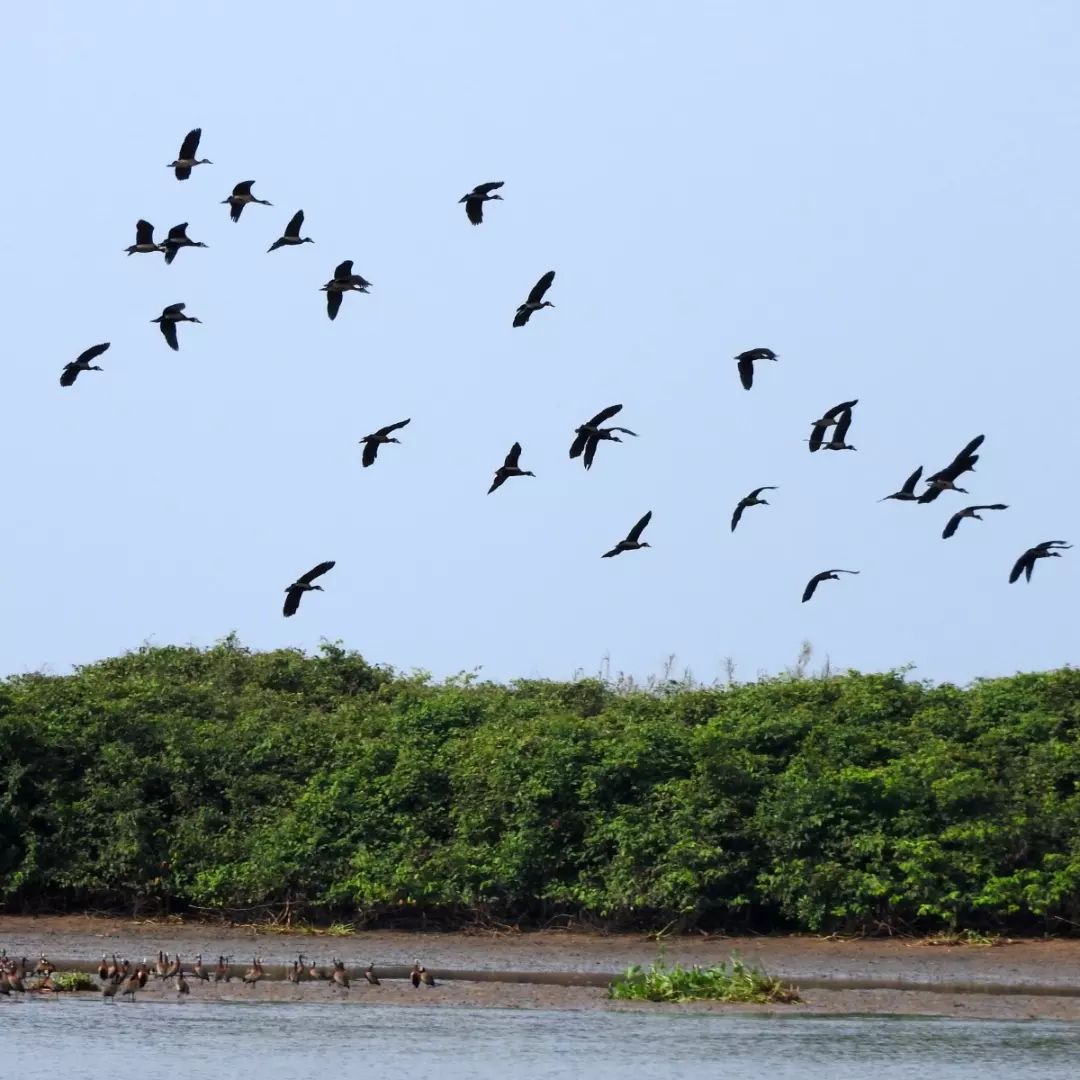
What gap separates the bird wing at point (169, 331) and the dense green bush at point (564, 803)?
616 cm

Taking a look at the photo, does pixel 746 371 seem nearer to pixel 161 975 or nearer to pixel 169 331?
pixel 169 331

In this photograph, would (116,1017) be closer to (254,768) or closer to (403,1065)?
(403,1065)

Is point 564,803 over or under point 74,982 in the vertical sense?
over

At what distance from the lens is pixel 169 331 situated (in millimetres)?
21609

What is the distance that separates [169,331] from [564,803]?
7.03 metres

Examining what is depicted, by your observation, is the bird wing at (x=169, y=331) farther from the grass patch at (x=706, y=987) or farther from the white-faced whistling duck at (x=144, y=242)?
the grass patch at (x=706, y=987)

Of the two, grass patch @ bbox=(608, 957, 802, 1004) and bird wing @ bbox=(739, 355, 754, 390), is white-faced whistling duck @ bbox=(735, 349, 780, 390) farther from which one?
grass patch @ bbox=(608, 957, 802, 1004)

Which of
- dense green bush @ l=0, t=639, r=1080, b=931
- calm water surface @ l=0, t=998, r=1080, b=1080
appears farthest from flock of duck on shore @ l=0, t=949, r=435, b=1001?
dense green bush @ l=0, t=639, r=1080, b=931

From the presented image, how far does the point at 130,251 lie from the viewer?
A: 68.0 feet

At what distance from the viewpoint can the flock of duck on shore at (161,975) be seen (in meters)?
21.5

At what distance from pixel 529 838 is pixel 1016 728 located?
5.62 metres

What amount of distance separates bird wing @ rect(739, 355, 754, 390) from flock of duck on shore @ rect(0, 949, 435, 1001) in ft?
22.4

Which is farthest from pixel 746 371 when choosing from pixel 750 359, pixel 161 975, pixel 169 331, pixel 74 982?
pixel 74 982

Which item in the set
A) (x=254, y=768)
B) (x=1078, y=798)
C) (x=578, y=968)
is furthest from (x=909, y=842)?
(x=254, y=768)
